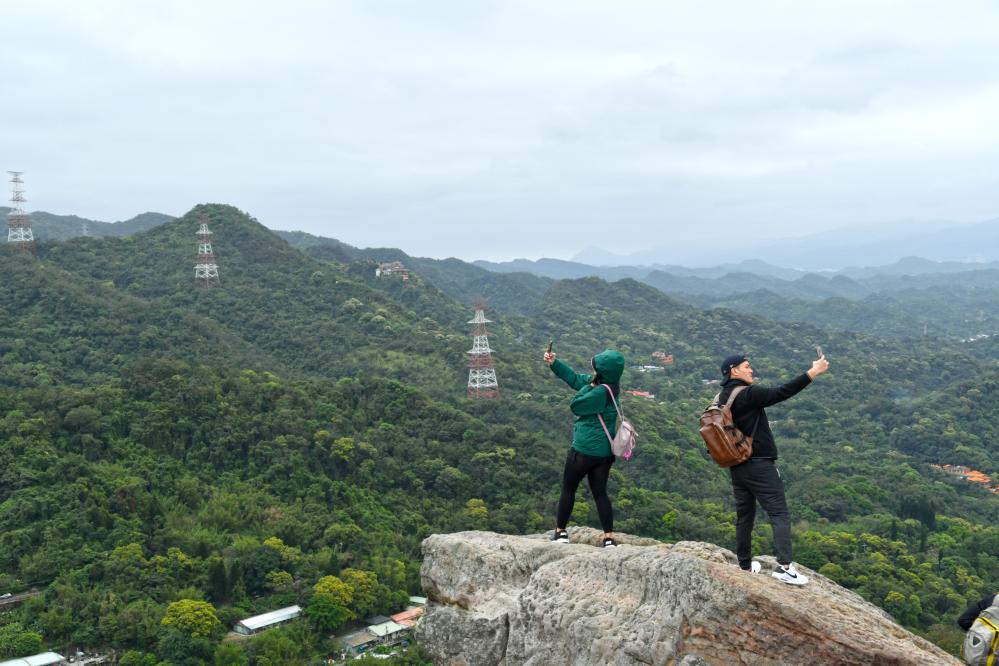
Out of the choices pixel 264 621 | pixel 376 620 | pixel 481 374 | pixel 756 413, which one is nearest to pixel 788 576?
pixel 756 413

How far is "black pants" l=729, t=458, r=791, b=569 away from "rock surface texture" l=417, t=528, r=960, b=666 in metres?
0.23

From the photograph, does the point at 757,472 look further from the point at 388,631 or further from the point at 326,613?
the point at 388,631

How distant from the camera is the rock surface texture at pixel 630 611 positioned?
488 centimetres

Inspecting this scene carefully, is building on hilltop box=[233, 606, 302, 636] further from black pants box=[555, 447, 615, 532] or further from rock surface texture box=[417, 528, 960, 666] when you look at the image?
black pants box=[555, 447, 615, 532]

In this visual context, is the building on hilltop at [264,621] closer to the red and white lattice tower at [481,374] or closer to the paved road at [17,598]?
the paved road at [17,598]

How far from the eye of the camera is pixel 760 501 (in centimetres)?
572

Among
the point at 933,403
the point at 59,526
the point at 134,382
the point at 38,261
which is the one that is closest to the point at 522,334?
the point at 933,403

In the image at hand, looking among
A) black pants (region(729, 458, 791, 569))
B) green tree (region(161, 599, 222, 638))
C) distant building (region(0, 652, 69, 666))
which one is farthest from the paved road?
black pants (region(729, 458, 791, 569))

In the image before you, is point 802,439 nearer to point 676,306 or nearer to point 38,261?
point 676,306

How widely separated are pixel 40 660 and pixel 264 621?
7348 millimetres

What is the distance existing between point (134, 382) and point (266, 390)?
267 inches

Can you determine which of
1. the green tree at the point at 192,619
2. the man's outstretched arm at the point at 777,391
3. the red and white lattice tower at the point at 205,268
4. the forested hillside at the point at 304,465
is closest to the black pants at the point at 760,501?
the man's outstretched arm at the point at 777,391

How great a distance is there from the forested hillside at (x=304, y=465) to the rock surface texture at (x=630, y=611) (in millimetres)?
20415

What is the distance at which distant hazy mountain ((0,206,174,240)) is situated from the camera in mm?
118938
